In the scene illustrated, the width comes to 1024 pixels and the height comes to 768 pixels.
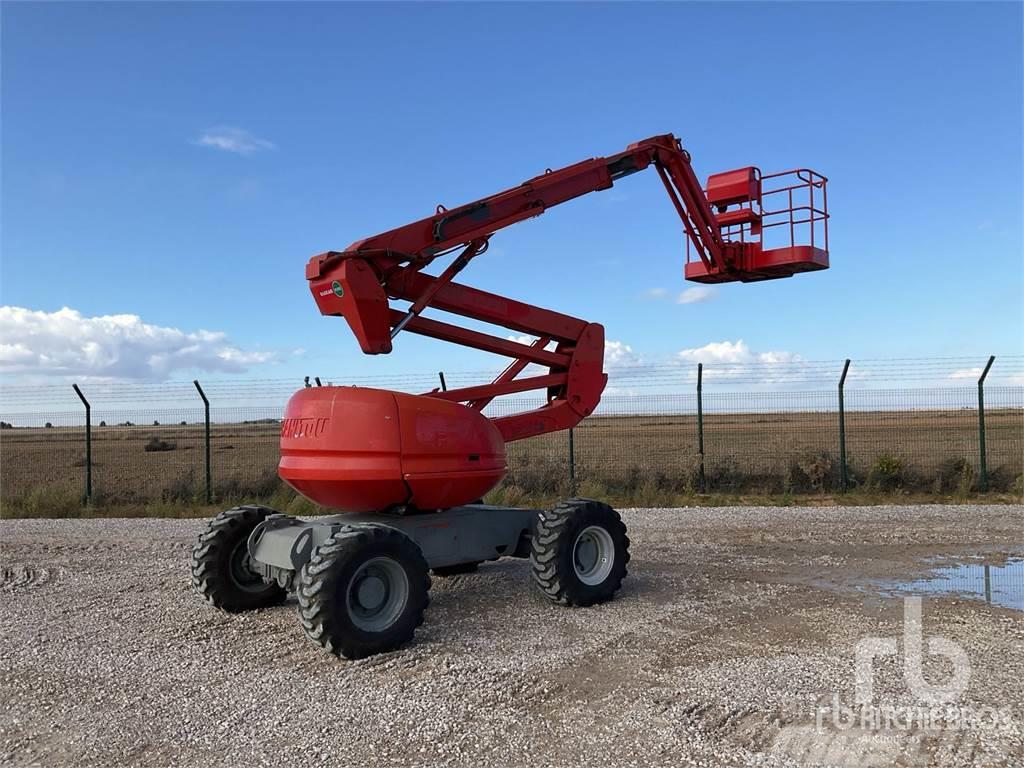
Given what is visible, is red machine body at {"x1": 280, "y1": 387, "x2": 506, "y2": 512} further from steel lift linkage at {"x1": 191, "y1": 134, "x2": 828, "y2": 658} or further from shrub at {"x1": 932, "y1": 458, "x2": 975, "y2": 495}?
shrub at {"x1": 932, "y1": 458, "x2": 975, "y2": 495}

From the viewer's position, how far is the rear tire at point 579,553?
7.25m

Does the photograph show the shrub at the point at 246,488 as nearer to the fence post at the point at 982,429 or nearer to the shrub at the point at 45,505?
the shrub at the point at 45,505

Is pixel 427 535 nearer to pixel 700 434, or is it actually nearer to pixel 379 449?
pixel 379 449

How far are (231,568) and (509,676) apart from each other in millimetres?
3158

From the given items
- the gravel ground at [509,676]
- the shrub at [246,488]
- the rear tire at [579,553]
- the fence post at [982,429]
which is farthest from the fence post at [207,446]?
the fence post at [982,429]

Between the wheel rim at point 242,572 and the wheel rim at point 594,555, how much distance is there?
286 centimetres

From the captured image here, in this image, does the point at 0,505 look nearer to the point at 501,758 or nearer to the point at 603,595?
the point at 603,595

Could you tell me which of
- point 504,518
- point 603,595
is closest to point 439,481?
point 504,518

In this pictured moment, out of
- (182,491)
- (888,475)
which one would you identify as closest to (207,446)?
(182,491)

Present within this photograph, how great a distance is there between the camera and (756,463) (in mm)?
16859

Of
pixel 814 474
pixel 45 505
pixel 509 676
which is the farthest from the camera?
pixel 814 474

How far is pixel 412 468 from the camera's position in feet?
22.1

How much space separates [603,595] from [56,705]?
4.34 meters

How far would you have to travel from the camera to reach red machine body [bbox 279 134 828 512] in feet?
22.1
